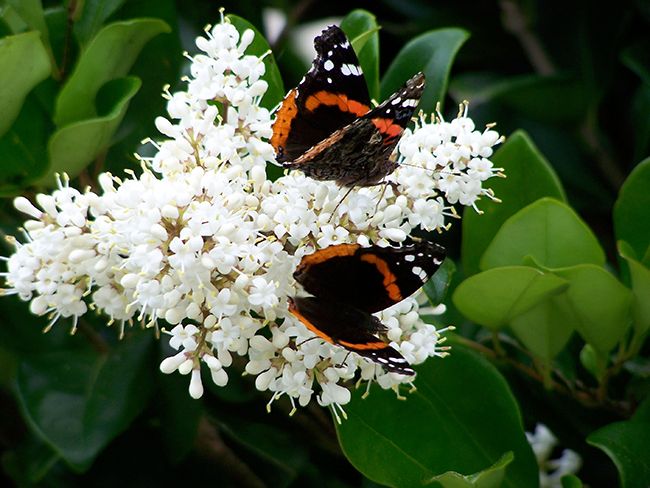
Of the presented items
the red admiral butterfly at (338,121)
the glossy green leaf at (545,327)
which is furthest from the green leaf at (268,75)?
the glossy green leaf at (545,327)

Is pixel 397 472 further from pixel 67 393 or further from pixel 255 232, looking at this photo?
pixel 67 393

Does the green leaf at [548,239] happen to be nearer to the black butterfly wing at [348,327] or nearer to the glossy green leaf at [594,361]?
the glossy green leaf at [594,361]

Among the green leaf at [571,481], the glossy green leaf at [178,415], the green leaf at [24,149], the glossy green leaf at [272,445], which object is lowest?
the glossy green leaf at [272,445]

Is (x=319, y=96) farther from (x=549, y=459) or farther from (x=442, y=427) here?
(x=549, y=459)

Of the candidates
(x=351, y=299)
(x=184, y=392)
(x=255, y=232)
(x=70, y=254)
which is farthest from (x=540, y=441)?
(x=70, y=254)

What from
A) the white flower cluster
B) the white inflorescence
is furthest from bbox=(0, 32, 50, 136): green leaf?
the white flower cluster

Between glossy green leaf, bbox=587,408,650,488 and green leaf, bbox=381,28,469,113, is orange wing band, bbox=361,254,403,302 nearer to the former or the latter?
glossy green leaf, bbox=587,408,650,488

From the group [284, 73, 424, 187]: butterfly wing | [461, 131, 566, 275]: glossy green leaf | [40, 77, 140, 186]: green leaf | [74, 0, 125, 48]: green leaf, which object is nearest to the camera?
[284, 73, 424, 187]: butterfly wing
